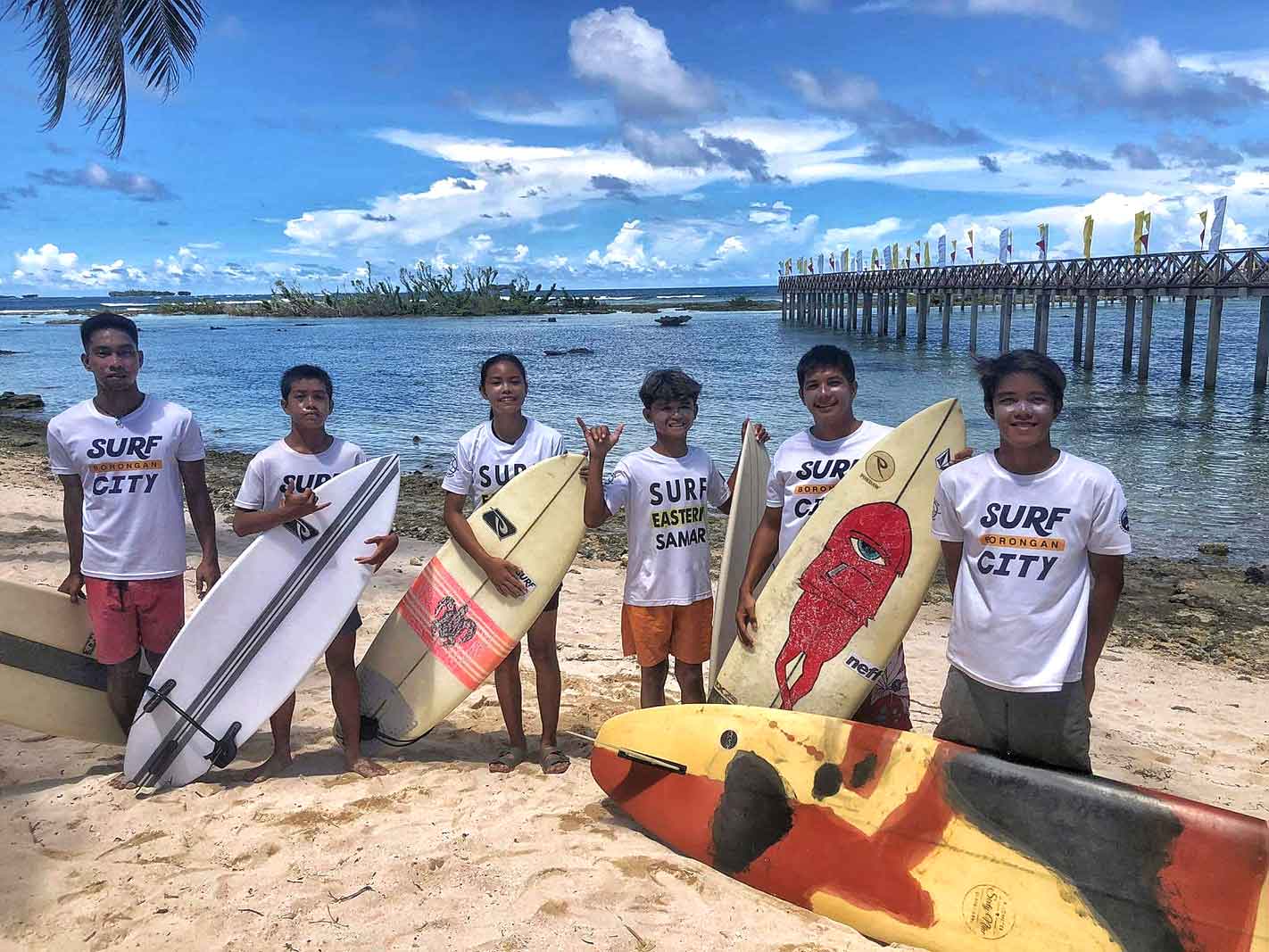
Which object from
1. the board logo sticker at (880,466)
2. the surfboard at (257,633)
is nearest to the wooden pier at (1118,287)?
the board logo sticker at (880,466)

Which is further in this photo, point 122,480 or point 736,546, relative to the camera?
point 736,546

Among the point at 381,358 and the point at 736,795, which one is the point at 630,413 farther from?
the point at 381,358

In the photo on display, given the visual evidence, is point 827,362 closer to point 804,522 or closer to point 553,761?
point 804,522

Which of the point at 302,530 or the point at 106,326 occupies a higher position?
the point at 106,326

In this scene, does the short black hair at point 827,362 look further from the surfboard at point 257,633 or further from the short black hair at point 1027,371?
the surfboard at point 257,633

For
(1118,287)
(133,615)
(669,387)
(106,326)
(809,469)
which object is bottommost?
(133,615)

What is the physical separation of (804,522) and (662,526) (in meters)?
0.56

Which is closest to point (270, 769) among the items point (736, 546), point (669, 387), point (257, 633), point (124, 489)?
point (257, 633)

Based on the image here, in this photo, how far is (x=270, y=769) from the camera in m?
3.78

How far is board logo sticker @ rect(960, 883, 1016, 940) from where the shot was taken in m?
2.72

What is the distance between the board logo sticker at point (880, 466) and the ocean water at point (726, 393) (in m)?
6.94

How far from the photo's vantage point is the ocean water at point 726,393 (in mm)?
13086

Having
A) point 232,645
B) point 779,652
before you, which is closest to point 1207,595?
point 779,652

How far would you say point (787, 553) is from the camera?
3.61 meters
